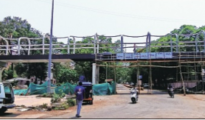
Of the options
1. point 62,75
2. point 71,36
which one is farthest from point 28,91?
point 62,75

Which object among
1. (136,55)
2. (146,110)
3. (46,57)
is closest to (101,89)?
(136,55)

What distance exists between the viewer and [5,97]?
454 inches

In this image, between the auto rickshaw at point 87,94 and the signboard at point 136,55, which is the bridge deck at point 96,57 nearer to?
the signboard at point 136,55

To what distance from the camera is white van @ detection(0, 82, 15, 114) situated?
36.7 ft

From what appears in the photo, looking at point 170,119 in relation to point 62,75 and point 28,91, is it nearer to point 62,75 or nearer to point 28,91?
point 28,91

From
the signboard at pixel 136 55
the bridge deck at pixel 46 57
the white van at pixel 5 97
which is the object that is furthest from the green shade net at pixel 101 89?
the white van at pixel 5 97

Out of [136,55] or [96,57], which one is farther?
[96,57]

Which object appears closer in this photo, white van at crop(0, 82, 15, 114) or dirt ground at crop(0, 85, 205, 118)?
dirt ground at crop(0, 85, 205, 118)

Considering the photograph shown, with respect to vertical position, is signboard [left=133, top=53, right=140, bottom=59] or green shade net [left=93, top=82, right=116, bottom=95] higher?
signboard [left=133, top=53, right=140, bottom=59]

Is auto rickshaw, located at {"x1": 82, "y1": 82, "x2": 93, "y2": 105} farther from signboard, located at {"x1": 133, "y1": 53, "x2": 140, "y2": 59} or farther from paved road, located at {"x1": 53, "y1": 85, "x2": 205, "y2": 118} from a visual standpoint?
signboard, located at {"x1": 133, "y1": 53, "x2": 140, "y2": 59}

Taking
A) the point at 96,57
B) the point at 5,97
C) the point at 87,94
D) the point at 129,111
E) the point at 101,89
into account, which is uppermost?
the point at 96,57

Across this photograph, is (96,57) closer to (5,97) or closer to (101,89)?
(101,89)

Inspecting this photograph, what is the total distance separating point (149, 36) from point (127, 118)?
555 inches

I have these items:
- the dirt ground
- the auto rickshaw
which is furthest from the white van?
the auto rickshaw
